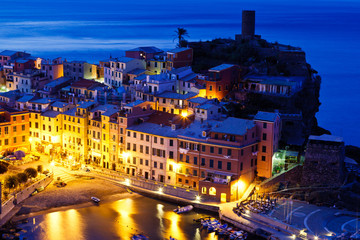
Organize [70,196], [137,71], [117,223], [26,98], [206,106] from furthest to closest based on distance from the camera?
[137,71] → [26,98] → [206,106] → [70,196] → [117,223]

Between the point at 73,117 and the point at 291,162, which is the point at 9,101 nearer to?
the point at 73,117

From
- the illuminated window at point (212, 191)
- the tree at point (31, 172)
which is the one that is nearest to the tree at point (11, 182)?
the tree at point (31, 172)

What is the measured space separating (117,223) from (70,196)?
5683 mm

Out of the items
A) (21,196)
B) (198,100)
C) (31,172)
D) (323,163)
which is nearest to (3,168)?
(31,172)

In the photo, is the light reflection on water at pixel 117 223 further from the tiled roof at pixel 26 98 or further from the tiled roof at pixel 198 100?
Answer: the tiled roof at pixel 26 98

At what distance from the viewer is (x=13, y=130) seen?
47.9 meters

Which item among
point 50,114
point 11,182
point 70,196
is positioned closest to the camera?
point 11,182

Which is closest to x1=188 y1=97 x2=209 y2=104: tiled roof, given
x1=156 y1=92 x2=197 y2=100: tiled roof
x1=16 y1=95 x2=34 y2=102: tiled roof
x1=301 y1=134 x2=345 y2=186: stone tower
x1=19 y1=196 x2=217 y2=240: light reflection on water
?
x1=156 y1=92 x2=197 y2=100: tiled roof

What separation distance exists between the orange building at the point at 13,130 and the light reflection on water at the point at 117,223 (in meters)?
12.6

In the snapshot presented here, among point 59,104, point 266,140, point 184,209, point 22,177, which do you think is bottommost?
point 184,209

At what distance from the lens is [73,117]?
47.0 m

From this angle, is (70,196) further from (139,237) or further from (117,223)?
(139,237)

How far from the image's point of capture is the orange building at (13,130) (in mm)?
47188

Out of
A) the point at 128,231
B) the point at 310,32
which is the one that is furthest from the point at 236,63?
the point at 310,32
